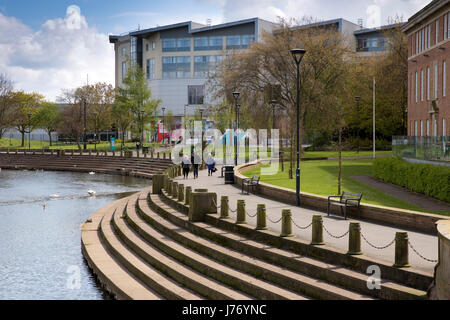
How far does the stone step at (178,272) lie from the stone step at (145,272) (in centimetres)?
13

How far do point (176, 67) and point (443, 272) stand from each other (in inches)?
3695

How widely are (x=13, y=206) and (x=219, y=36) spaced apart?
70.9 metres

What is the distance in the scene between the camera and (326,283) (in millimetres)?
11266

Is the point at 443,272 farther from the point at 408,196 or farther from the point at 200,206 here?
the point at 408,196

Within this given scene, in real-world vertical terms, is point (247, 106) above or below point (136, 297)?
above

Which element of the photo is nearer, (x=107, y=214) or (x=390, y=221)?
(x=390, y=221)

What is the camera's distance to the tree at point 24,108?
91863 millimetres

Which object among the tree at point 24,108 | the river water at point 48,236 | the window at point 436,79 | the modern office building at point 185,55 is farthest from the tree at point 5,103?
the window at point 436,79

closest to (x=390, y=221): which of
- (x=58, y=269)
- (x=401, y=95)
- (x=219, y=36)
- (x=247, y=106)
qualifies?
(x=58, y=269)

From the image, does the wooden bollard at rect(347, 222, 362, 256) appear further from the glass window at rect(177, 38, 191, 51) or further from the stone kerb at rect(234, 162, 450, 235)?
the glass window at rect(177, 38, 191, 51)

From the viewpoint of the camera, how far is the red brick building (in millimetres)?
34906

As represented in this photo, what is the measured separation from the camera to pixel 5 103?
88.8 meters

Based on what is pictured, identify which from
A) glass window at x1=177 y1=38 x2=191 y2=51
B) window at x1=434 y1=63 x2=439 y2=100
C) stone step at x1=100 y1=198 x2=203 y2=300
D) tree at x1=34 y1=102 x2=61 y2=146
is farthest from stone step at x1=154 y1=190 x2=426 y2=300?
tree at x1=34 y1=102 x2=61 y2=146
